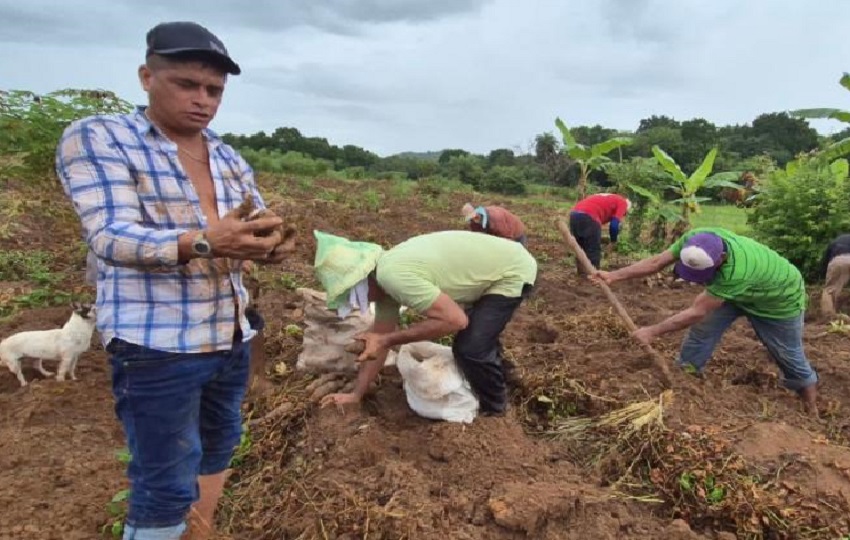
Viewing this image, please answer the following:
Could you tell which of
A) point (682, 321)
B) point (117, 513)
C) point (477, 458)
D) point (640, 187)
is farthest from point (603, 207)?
point (117, 513)

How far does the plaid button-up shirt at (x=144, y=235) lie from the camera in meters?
1.68

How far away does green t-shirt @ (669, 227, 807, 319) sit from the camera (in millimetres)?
3986

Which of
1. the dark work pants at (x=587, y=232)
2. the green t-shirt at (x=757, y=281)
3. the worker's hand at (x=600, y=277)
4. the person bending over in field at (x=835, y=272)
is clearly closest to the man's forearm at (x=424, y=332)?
the worker's hand at (x=600, y=277)

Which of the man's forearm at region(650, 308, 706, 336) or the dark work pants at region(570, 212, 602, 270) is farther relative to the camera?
the dark work pants at region(570, 212, 602, 270)

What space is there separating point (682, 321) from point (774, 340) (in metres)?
0.69

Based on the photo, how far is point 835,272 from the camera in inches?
259

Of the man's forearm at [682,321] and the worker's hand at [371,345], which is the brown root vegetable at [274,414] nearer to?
the worker's hand at [371,345]

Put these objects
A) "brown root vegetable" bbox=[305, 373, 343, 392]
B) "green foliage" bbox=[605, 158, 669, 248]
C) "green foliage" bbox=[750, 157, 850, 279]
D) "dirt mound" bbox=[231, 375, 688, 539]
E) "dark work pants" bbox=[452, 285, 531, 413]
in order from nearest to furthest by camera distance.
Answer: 1. "dirt mound" bbox=[231, 375, 688, 539]
2. "dark work pants" bbox=[452, 285, 531, 413]
3. "brown root vegetable" bbox=[305, 373, 343, 392]
4. "green foliage" bbox=[750, 157, 850, 279]
5. "green foliage" bbox=[605, 158, 669, 248]

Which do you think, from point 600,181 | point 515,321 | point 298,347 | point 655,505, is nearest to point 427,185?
point 600,181

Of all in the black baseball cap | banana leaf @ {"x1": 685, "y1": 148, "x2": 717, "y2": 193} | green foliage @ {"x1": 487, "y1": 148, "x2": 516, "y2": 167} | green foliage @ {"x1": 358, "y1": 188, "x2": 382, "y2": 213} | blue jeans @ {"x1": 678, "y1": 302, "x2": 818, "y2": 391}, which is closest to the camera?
the black baseball cap

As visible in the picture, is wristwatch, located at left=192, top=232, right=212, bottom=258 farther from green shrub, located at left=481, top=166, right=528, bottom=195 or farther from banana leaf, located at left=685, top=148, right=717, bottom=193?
green shrub, located at left=481, top=166, right=528, bottom=195

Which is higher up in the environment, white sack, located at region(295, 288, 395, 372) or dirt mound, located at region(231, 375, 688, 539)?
white sack, located at region(295, 288, 395, 372)

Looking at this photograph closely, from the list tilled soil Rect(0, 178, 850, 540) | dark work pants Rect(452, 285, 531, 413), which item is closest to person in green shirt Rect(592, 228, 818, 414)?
tilled soil Rect(0, 178, 850, 540)

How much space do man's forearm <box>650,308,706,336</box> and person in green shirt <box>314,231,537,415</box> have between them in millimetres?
1213
